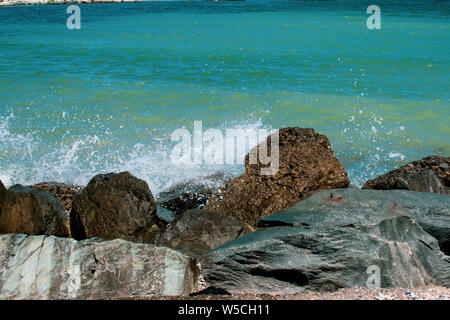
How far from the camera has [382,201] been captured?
368cm

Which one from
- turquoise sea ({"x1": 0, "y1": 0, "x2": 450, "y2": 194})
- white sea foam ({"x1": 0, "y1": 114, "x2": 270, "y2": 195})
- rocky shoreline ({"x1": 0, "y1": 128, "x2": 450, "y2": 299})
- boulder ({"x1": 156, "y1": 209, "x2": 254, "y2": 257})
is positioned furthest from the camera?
turquoise sea ({"x1": 0, "y1": 0, "x2": 450, "y2": 194})

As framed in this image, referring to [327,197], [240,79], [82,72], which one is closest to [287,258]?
[327,197]

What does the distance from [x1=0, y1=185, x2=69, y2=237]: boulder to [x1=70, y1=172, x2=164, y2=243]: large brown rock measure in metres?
0.19

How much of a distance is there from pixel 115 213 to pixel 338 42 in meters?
15.7

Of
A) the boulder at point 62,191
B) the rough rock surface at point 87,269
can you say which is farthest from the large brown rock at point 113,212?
the boulder at point 62,191

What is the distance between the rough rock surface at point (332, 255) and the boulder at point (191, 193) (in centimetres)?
185

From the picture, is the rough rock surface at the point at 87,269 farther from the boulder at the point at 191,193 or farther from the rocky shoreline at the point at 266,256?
the boulder at the point at 191,193

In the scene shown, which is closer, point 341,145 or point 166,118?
point 341,145

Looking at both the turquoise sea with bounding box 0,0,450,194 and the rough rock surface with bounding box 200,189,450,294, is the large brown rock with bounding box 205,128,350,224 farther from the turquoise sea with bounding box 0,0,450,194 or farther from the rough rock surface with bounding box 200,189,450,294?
the turquoise sea with bounding box 0,0,450,194

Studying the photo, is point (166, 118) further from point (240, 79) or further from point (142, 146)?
point (240, 79)

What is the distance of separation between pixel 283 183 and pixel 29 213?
2.27 m

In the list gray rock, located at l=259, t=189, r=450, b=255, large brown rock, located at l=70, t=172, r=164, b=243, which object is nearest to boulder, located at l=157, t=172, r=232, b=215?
large brown rock, located at l=70, t=172, r=164, b=243

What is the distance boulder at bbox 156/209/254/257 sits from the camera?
159 inches
